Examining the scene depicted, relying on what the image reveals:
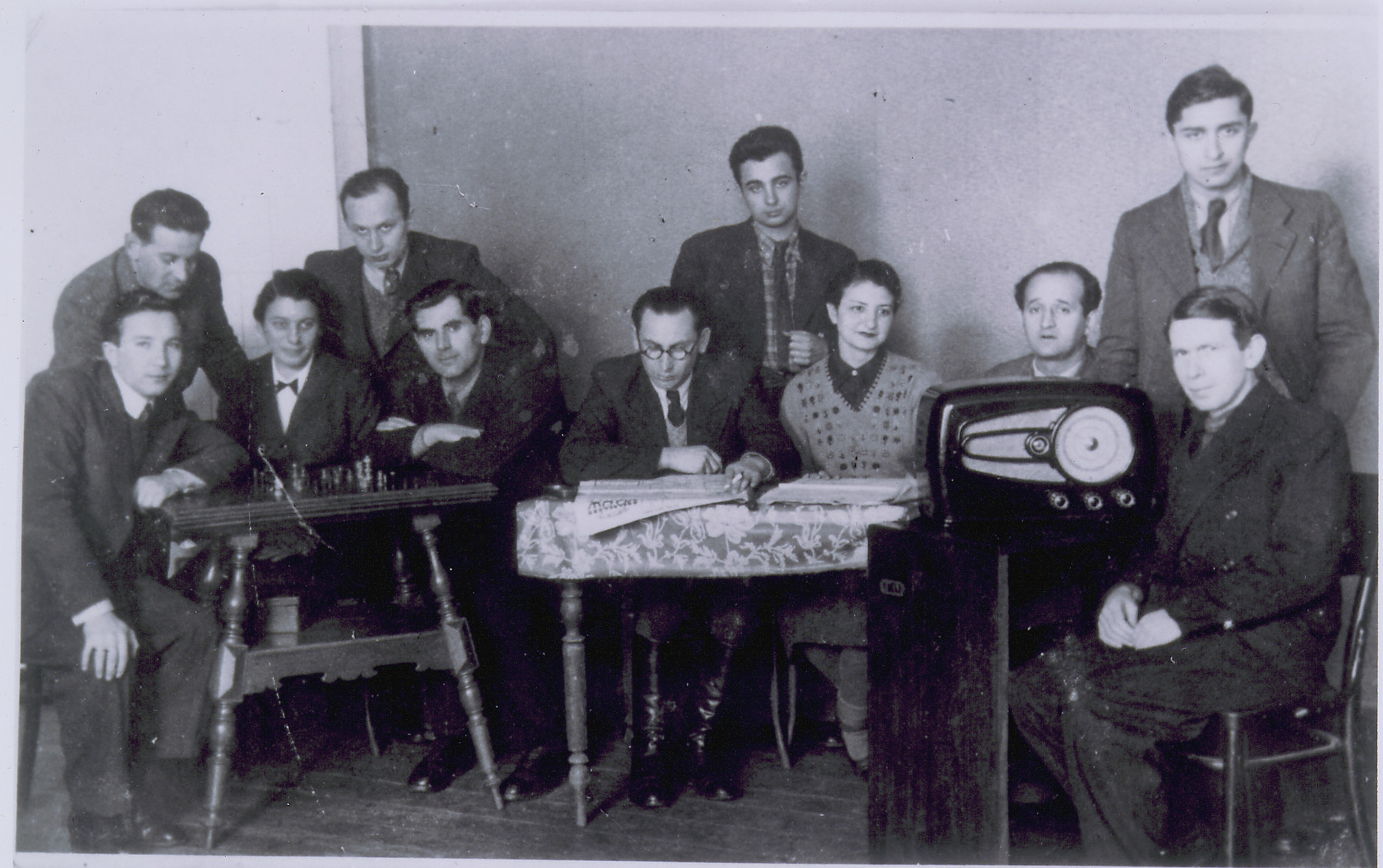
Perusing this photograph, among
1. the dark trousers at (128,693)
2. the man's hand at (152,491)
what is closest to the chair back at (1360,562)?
the dark trousers at (128,693)

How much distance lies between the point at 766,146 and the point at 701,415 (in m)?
0.64

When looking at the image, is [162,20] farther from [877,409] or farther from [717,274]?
[877,409]

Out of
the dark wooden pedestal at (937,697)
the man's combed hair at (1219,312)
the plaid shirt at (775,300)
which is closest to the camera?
the dark wooden pedestal at (937,697)

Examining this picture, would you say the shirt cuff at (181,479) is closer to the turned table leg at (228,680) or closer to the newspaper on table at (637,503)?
the turned table leg at (228,680)

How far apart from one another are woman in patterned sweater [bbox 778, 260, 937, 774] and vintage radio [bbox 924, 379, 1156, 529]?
0.55m

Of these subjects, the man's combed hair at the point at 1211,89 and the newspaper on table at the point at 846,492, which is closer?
the newspaper on table at the point at 846,492

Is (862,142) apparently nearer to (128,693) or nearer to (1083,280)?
(1083,280)

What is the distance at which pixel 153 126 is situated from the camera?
2193mm

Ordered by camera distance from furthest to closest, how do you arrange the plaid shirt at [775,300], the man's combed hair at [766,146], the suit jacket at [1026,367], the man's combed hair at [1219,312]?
the plaid shirt at [775,300] < the man's combed hair at [766,146] < the suit jacket at [1026,367] < the man's combed hair at [1219,312]

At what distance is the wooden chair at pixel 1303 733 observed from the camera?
64.8 inches

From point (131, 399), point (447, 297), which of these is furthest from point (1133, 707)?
point (131, 399)

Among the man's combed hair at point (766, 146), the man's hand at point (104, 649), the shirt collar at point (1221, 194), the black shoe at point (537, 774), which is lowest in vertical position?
the black shoe at point (537, 774)

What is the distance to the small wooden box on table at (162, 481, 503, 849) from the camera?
1.96 meters

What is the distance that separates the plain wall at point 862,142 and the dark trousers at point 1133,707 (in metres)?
0.62
